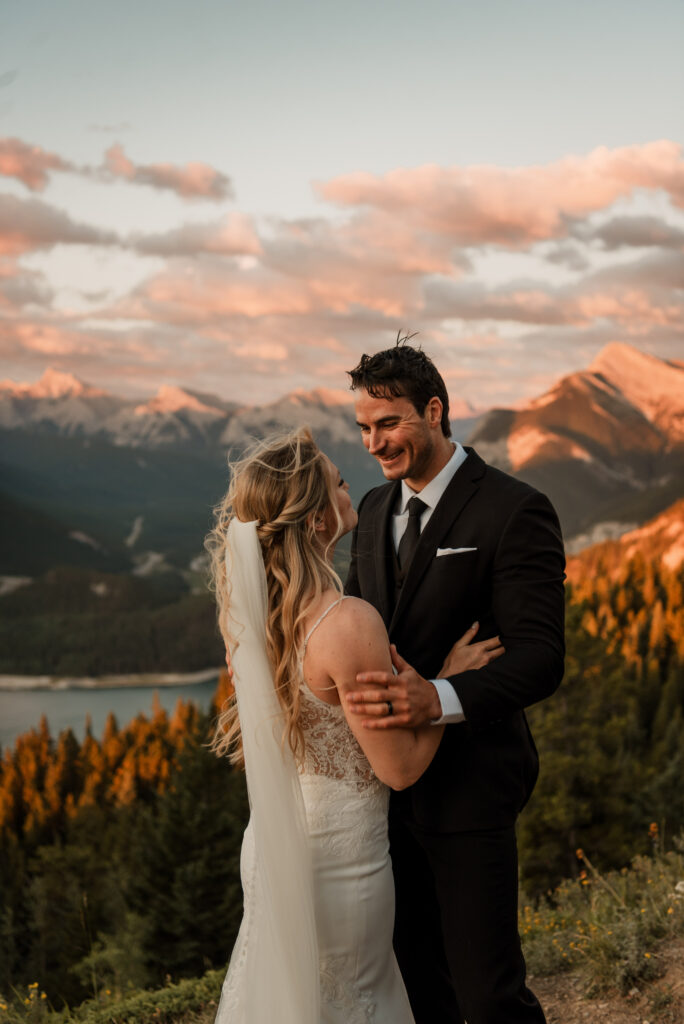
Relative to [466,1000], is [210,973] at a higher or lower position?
lower

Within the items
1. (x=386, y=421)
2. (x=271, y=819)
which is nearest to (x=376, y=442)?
(x=386, y=421)

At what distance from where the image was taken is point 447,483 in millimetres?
3740

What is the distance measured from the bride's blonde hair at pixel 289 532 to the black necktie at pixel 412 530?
0.55 m

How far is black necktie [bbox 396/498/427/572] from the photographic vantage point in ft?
12.1

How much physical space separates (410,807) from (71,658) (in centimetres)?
15906

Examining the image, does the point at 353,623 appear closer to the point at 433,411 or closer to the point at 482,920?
the point at 433,411

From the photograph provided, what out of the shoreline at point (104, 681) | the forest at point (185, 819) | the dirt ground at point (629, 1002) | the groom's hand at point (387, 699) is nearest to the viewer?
the groom's hand at point (387, 699)

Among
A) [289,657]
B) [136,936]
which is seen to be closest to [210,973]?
[289,657]

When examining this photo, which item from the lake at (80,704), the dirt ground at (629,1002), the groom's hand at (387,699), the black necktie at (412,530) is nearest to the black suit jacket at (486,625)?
the black necktie at (412,530)

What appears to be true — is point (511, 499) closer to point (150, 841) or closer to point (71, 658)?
point (150, 841)

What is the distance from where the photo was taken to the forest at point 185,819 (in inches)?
978

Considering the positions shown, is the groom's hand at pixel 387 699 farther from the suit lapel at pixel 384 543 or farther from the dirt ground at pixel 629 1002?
the dirt ground at pixel 629 1002

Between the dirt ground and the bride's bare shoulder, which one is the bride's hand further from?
the dirt ground

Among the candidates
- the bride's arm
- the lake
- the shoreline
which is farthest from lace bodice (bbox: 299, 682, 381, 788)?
the shoreline
